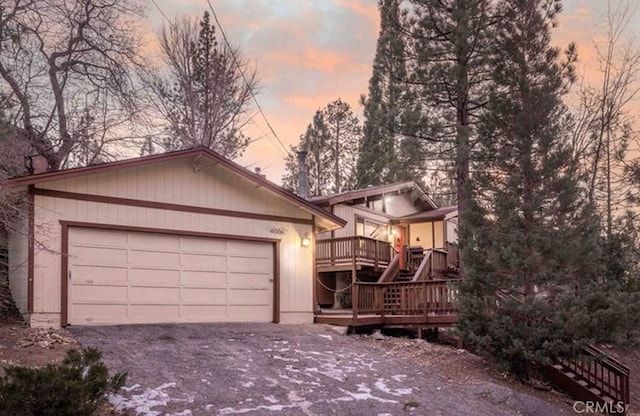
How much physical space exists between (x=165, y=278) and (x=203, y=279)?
808 mm

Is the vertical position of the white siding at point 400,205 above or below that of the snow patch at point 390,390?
above

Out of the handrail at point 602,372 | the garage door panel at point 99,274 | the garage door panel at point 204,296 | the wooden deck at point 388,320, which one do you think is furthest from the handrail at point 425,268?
the garage door panel at point 99,274

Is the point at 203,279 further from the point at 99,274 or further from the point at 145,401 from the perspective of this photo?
the point at 145,401

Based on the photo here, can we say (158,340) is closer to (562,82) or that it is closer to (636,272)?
(562,82)

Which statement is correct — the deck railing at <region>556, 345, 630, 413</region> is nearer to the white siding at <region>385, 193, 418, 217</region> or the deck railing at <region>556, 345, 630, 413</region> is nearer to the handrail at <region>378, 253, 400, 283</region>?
the handrail at <region>378, 253, 400, 283</region>

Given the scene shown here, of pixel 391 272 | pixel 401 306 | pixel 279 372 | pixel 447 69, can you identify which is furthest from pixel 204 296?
pixel 447 69

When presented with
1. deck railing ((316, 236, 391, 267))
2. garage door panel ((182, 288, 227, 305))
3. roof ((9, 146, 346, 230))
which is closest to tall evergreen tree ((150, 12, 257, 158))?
deck railing ((316, 236, 391, 267))

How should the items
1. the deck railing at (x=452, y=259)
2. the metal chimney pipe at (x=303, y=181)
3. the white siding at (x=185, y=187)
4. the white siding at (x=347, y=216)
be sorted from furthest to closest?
1. the metal chimney pipe at (x=303, y=181)
2. the white siding at (x=347, y=216)
3. the deck railing at (x=452, y=259)
4. the white siding at (x=185, y=187)

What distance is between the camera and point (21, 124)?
13484 mm

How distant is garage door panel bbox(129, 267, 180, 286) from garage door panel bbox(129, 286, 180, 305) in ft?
0.30

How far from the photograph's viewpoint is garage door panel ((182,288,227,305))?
36.4ft

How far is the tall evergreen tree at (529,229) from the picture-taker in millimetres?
9031

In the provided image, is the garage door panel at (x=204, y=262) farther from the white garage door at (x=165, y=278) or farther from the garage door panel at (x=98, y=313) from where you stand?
the garage door panel at (x=98, y=313)

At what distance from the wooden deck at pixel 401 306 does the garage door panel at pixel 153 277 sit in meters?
3.52
